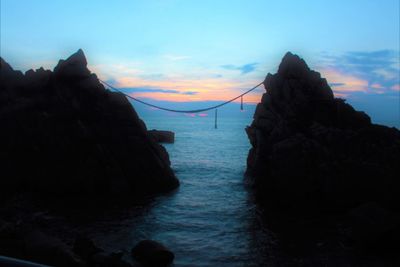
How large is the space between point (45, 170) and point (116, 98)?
800 cm

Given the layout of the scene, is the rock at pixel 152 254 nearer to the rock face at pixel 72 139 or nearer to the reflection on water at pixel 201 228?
the reflection on water at pixel 201 228

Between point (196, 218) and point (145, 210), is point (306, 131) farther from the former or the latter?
point (145, 210)

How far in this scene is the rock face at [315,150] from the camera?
2478 centimetres

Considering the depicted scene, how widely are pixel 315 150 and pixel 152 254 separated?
15.3m

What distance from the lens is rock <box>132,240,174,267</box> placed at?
16.3 metres

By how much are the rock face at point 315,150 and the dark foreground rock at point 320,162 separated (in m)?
0.05

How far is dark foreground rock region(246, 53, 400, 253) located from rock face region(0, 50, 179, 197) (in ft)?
30.8

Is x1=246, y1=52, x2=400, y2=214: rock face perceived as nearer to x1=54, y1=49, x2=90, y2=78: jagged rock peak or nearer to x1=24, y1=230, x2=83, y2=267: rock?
x1=54, y1=49, x2=90, y2=78: jagged rock peak

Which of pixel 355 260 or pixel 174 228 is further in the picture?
pixel 174 228

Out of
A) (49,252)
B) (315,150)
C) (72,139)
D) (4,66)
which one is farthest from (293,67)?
(49,252)

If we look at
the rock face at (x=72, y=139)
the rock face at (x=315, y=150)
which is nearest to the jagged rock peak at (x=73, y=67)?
the rock face at (x=72, y=139)

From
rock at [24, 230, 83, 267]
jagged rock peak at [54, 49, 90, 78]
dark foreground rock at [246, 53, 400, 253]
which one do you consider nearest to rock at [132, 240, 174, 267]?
rock at [24, 230, 83, 267]

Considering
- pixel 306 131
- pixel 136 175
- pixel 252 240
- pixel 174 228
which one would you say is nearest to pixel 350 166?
pixel 306 131

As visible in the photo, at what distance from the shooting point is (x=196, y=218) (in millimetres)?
24891
